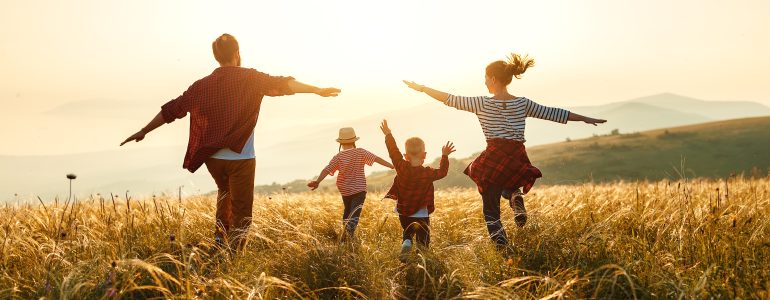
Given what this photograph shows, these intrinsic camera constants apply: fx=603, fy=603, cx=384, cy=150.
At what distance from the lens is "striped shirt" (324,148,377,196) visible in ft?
25.1

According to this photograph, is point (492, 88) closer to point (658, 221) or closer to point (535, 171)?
point (535, 171)

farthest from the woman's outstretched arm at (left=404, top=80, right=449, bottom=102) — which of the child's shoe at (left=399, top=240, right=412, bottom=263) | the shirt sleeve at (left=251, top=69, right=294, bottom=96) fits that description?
the child's shoe at (left=399, top=240, right=412, bottom=263)

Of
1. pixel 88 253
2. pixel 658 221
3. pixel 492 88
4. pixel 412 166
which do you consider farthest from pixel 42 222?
pixel 658 221

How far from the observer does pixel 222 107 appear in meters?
6.15

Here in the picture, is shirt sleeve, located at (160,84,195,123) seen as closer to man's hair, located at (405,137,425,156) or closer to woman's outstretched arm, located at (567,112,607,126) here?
man's hair, located at (405,137,425,156)

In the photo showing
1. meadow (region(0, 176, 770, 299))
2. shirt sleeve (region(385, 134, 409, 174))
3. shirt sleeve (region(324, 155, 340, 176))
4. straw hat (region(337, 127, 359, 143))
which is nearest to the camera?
meadow (region(0, 176, 770, 299))

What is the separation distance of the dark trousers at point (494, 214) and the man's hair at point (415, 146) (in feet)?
2.90

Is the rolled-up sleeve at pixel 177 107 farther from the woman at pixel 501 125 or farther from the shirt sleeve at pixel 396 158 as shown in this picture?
the woman at pixel 501 125

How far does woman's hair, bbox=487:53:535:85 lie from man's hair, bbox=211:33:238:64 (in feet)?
8.95

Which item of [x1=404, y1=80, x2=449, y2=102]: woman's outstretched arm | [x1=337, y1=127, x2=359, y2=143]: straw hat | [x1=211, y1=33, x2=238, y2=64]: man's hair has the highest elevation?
[x1=211, y1=33, x2=238, y2=64]: man's hair

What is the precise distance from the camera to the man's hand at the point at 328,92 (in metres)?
6.28

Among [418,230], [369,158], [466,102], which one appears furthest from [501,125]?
[369,158]

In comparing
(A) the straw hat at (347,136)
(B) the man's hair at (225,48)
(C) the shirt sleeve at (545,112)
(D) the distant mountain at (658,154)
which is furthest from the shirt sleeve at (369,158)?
(D) the distant mountain at (658,154)

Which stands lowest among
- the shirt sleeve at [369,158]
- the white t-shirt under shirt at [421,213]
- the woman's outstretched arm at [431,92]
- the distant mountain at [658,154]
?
the distant mountain at [658,154]
